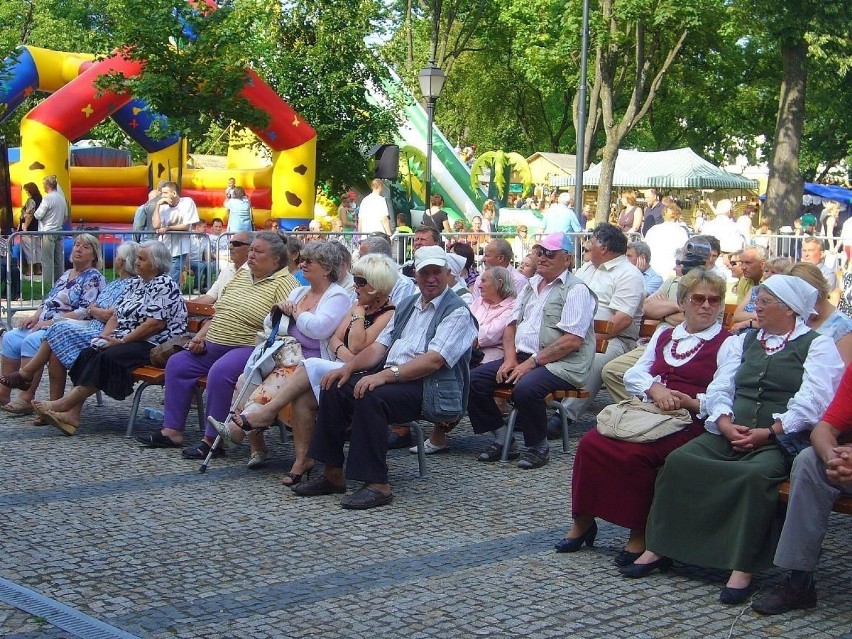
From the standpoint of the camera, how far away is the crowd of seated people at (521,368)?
5.30 m

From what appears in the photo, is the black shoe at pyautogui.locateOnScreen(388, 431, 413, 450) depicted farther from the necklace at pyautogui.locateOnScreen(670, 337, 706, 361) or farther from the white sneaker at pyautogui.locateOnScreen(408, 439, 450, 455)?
the necklace at pyautogui.locateOnScreen(670, 337, 706, 361)

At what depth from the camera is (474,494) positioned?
23.4 feet

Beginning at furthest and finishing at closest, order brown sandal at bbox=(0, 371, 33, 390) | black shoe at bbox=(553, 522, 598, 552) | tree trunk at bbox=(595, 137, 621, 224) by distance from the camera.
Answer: tree trunk at bbox=(595, 137, 621, 224)
brown sandal at bbox=(0, 371, 33, 390)
black shoe at bbox=(553, 522, 598, 552)

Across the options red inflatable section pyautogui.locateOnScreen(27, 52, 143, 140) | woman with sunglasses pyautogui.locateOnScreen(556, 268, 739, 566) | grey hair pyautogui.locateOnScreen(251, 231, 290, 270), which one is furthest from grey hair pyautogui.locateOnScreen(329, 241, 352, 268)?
red inflatable section pyautogui.locateOnScreen(27, 52, 143, 140)

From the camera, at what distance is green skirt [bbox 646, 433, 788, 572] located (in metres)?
5.14

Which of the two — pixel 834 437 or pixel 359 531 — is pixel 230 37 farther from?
pixel 834 437

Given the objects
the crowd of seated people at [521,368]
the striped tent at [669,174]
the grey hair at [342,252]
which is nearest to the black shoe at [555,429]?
the crowd of seated people at [521,368]

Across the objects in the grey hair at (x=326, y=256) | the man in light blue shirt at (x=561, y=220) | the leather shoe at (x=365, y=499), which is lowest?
the leather shoe at (x=365, y=499)

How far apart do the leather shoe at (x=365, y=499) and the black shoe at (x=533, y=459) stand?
4.21 ft

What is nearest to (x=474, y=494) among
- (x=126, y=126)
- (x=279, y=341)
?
(x=279, y=341)

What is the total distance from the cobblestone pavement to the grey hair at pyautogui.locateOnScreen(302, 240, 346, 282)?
4.40 feet

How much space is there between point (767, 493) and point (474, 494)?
7.66ft

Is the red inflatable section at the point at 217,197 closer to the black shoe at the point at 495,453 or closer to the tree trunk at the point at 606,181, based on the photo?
the tree trunk at the point at 606,181

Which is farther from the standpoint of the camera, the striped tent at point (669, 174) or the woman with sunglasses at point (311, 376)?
the striped tent at point (669, 174)
